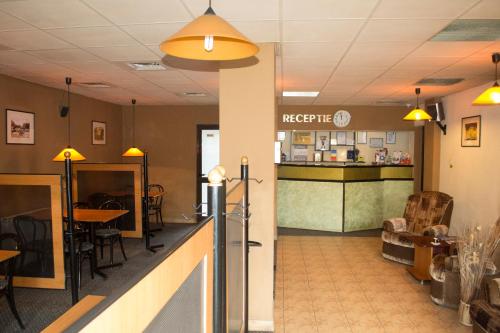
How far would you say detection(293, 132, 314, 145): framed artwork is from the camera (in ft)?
38.4

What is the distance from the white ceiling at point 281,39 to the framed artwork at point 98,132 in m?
2.01

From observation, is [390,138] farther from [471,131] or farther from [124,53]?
[124,53]

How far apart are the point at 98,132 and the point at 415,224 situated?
6.43 meters

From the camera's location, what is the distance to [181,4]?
279 cm

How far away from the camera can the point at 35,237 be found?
473cm

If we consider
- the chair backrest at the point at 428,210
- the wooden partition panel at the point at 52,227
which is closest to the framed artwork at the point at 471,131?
the chair backrest at the point at 428,210

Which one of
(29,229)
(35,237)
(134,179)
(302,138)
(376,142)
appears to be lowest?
(35,237)

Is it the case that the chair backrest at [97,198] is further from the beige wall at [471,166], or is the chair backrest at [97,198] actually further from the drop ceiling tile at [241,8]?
the beige wall at [471,166]

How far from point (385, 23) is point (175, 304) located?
2877 mm

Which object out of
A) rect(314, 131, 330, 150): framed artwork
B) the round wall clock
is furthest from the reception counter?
rect(314, 131, 330, 150): framed artwork

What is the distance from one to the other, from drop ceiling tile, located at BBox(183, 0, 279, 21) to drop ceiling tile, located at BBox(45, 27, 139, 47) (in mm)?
924

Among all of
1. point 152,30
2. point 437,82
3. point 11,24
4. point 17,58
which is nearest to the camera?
point 11,24

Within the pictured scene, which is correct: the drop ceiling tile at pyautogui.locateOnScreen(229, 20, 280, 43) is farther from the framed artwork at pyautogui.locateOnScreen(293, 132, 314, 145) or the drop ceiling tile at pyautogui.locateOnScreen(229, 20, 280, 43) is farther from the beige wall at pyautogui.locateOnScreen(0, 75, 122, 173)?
the framed artwork at pyautogui.locateOnScreen(293, 132, 314, 145)

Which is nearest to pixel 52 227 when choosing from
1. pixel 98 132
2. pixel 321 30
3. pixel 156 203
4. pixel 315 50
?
pixel 315 50
